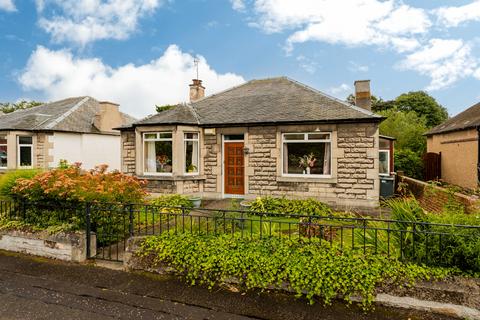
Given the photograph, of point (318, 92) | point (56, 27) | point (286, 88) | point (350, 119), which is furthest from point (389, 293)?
point (56, 27)

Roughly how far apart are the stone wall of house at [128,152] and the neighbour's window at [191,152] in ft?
8.76

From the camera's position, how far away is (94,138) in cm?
1814

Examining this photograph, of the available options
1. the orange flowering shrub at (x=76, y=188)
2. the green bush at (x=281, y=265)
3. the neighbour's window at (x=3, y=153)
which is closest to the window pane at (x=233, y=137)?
the orange flowering shrub at (x=76, y=188)

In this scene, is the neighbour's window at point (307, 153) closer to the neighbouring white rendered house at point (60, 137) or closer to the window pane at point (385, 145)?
the window pane at point (385, 145)

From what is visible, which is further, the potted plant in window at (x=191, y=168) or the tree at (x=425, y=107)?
the tree at (x=425, y=107)

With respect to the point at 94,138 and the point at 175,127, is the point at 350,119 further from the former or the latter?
the point at 94,138

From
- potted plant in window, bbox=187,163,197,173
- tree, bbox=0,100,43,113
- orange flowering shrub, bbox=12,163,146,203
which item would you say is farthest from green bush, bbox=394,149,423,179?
tree, bbox=0,100,43,113

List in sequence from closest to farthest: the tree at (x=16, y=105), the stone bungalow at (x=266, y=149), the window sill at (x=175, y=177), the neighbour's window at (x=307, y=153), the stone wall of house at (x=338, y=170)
Result: the stone wall of house at (x=338, y=170) → the stone bungalow at (x=266, y=149) → the neighbour's window at (x=307, y=153) → the window sill at (x=175, y=177) → the tree at (x=16, y=105)

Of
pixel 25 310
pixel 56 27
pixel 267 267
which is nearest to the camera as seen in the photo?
pixel 25 310

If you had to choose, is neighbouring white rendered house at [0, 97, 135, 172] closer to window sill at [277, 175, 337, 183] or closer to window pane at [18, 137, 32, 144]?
window pane at [18, 137, 32, 144]

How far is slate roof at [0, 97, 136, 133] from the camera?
1620 cm

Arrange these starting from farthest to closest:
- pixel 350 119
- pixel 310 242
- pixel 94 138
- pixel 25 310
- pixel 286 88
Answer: pixel 94 138 < pixel 286 88 < pixel 350 119 < pixel 310 242 < pixel 25 310

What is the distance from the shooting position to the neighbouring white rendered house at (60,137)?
15852mm

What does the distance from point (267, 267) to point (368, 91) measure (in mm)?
10438
